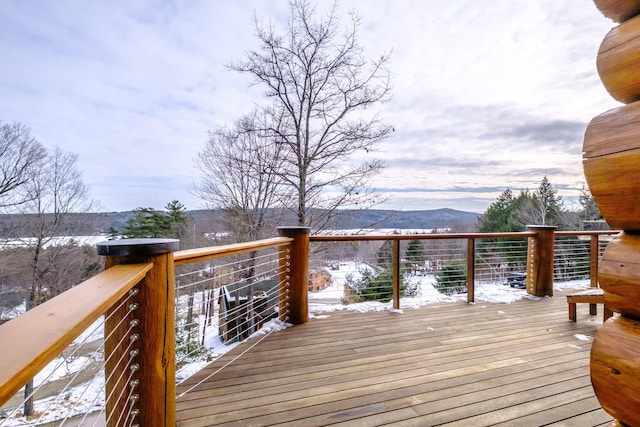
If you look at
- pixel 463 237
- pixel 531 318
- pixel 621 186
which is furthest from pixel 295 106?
pixel 621 186

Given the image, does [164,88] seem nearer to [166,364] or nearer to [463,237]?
[463,237]

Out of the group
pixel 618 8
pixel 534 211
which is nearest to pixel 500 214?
pixel 534 211

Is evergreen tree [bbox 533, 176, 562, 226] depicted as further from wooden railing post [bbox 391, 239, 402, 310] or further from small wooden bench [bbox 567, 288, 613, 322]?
wooden railing post [bbox 391, 239, 402, 310]

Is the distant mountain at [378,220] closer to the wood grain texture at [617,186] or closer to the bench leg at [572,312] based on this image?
the bench leg at [572,312]

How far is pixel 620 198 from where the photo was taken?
1.04m

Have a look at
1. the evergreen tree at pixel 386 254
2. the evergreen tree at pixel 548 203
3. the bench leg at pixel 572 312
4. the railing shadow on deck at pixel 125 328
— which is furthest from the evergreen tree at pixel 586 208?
the railing shadow on deck at pixel 125 328

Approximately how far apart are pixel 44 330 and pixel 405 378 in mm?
2148

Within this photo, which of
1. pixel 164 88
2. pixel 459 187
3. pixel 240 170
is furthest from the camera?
pixel 459 187

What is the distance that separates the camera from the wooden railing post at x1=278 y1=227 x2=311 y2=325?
130 inches

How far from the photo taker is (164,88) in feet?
33.5

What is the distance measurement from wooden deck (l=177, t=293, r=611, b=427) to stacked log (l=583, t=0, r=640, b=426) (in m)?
0.92

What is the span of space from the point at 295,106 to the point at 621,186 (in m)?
8.33

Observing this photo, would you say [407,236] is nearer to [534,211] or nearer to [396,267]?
[396,267]

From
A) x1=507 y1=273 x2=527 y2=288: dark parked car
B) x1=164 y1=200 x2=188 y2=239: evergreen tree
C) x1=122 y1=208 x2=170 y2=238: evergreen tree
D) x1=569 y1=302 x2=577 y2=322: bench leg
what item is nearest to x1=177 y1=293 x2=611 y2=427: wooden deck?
x1=569 y1=302 x2=577 y2=322: bench leg
